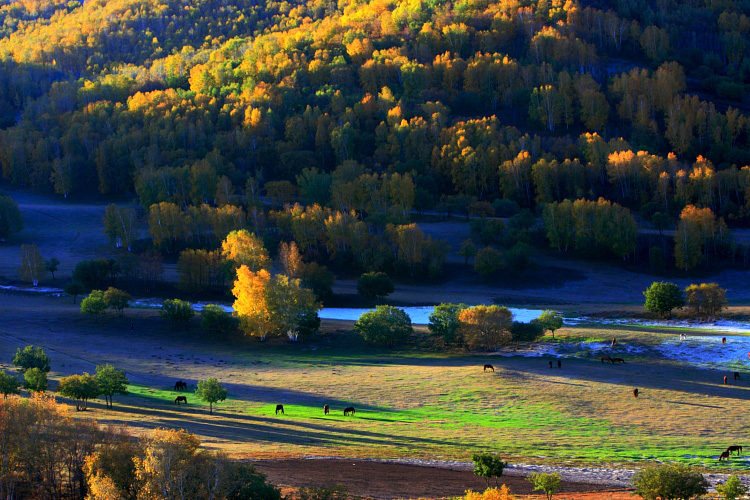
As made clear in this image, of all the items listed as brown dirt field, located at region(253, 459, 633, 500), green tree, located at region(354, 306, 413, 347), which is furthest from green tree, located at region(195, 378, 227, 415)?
green tree, located at region(354, 306, 413, 347)

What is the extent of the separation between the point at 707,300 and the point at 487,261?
2997 centimetres

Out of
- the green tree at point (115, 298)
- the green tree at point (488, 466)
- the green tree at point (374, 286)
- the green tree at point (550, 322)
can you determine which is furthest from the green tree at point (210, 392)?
the green tree at point (374, 286)

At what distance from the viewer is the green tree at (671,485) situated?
90.6 ft

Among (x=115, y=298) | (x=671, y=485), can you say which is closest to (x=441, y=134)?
(x=115, y=298)

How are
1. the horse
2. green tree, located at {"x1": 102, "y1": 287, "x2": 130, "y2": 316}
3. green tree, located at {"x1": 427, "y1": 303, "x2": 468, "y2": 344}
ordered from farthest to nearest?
1. green tree, located at {"x1": 102, "y1": 287, "x2": 130, "y2": 316}
2. green tree, located at {"x1": 427, "y1": 303, "x2": 468, "y2": 344}
3. the horse

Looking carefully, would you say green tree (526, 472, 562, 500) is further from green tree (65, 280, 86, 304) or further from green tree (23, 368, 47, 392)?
green tree (65, 280, 86, 304)

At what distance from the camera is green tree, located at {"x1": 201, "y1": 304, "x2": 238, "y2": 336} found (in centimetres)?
7344

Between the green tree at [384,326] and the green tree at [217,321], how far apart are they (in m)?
13.5

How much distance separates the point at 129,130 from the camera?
536 feet

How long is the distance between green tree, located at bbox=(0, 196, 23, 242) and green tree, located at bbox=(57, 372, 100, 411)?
7967cm

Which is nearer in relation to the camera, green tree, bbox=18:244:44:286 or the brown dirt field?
the brown dirt field

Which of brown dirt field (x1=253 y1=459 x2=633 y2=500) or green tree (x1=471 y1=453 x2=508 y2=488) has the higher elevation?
green tree (x1=471 y1=453 x2=508 y2=488)

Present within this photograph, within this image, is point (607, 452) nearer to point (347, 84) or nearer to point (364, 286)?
point (364, 286)

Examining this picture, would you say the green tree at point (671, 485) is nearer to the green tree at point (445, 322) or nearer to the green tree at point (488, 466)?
the green tree at point (488, 466)
